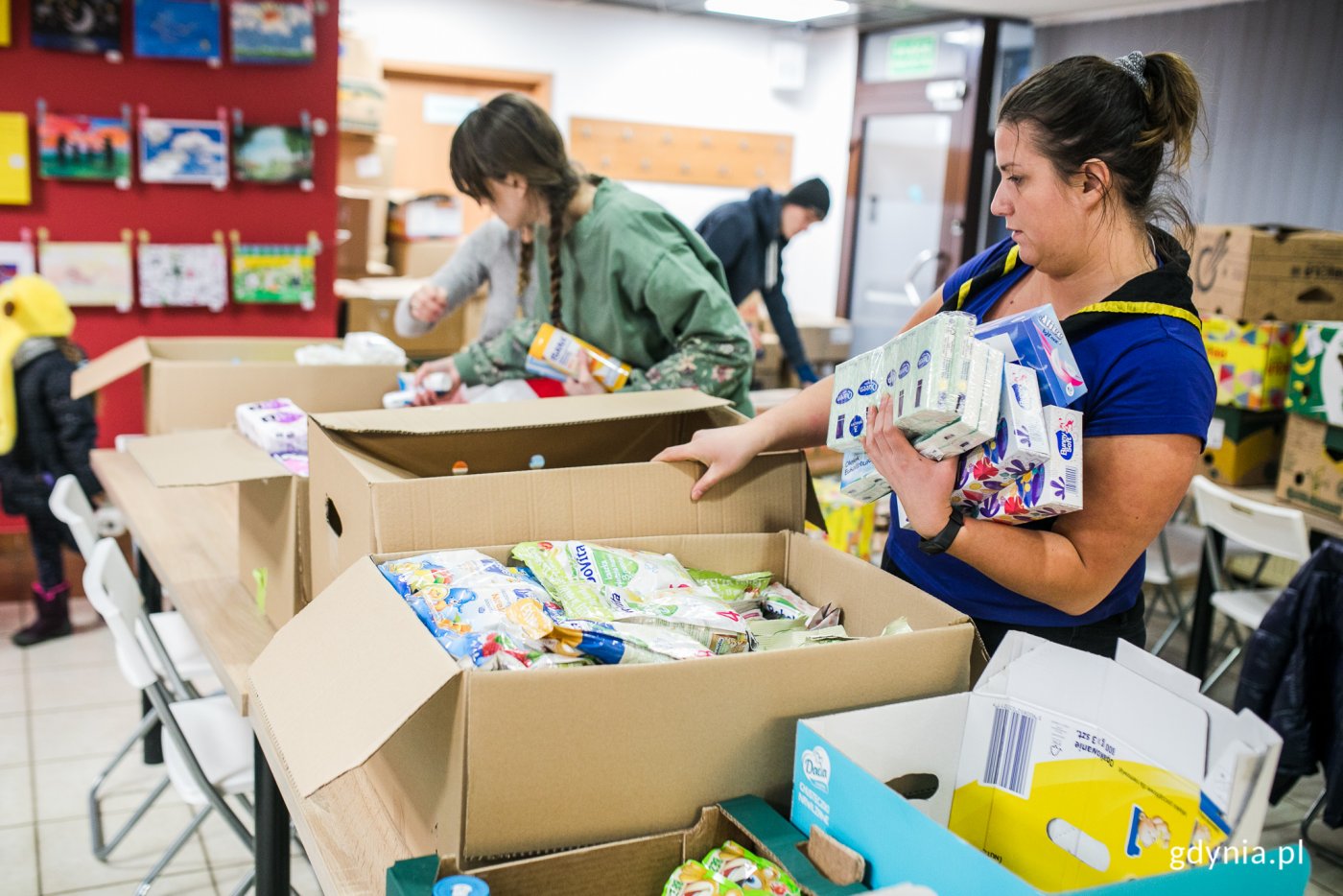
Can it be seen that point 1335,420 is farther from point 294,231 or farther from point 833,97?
point 833,97

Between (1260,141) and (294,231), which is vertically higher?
(1260,141)

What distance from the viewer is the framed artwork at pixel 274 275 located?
14.5 ft

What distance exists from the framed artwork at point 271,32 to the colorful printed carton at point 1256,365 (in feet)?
11.4

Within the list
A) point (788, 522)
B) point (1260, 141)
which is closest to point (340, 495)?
point (788, 522)

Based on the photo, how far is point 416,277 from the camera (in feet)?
18.7

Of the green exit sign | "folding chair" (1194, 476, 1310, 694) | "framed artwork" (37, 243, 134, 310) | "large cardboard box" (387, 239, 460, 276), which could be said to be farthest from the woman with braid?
the green exit sign

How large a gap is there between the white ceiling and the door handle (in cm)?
153

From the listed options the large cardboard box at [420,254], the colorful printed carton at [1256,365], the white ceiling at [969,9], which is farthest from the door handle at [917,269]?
the colorful printed carton at [1256,365]

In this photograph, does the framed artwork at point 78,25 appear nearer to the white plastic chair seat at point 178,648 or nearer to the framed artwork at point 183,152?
the framed artwork at point 183,152

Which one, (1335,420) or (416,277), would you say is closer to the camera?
(1335,420)

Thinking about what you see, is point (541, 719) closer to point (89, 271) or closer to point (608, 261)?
point (608, 261)

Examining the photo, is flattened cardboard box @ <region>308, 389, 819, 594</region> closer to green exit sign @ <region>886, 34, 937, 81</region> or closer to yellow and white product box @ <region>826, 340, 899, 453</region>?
yellow and white product box @ <region>826, 340, 899, 453</region>

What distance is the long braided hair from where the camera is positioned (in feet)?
6.89

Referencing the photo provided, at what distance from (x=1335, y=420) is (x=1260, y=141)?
3.08 metres
